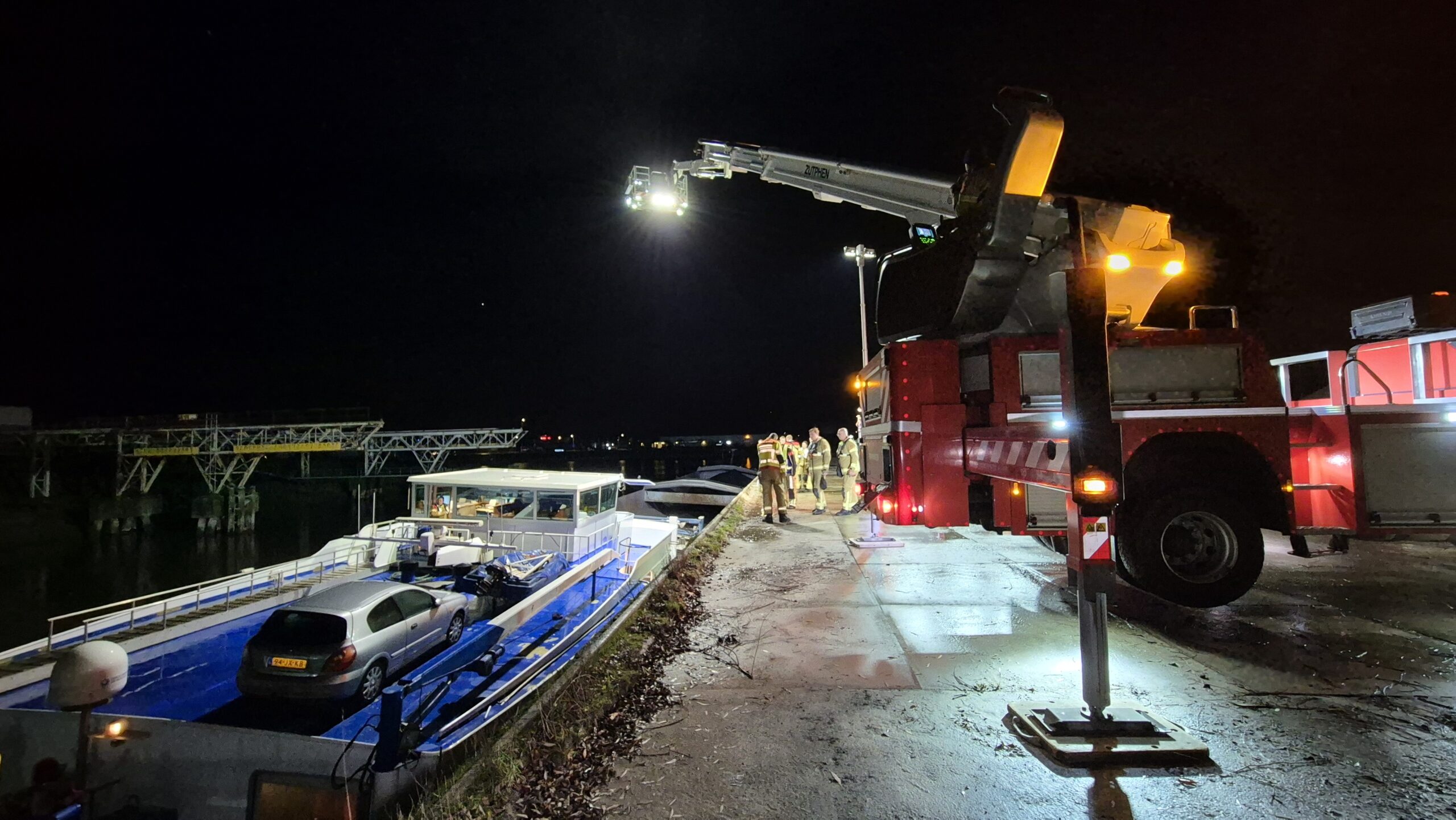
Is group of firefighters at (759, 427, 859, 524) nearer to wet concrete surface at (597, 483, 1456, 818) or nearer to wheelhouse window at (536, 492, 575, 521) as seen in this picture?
wheelhouse window at (536, 492, 575, 521)

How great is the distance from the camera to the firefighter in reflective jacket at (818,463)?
43.4 feet

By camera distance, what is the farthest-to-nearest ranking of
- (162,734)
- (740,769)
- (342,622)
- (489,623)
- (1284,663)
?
(489,623) < (342,622) < (162,734) < (1284,663) < (740,769)

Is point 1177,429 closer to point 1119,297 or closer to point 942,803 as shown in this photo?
point 1119,297

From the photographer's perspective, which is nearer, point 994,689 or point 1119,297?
point 994,689

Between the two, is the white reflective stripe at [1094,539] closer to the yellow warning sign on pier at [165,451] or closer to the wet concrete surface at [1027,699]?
the wet concrete surface at [1027,699]

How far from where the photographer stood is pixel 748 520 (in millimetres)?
12180

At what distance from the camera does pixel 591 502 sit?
13086 mm

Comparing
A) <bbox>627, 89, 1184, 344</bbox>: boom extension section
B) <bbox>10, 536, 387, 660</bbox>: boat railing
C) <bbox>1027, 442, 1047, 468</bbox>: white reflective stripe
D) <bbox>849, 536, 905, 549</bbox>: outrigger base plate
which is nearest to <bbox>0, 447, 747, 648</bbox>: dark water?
<bbox>10, 536, 387, 660</bbox>: boat railing

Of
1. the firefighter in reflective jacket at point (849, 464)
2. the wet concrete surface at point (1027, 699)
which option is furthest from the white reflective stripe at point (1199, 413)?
the firefighter in reflective jacket at point (849, 464)

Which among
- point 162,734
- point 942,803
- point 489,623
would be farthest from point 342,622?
point 942,803

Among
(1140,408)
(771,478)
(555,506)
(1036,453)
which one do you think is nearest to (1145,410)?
(1140,408)

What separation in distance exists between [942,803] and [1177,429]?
166 inches

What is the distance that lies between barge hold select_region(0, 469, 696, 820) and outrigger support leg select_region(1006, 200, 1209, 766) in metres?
3.89

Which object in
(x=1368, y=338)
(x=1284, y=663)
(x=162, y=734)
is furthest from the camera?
(x=1368, y=338)
